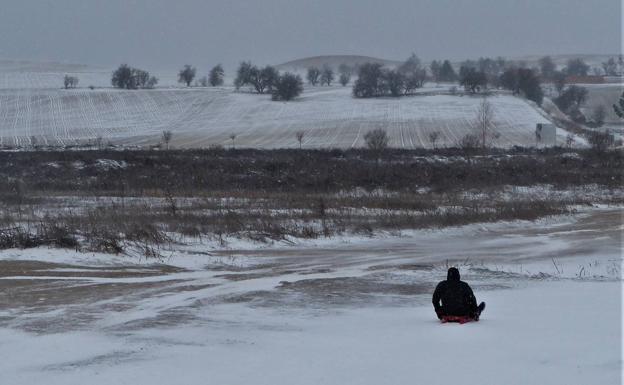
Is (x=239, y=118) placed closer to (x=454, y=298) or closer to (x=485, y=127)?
(x=485, y=127)

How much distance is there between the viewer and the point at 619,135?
99.9m

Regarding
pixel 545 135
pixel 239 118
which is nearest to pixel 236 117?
pixel 239 118

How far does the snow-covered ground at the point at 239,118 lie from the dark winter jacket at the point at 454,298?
6533 centimetres

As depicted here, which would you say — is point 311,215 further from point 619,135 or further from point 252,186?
point 619,135

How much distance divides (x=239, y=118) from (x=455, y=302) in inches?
3617

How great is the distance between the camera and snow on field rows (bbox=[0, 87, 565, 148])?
83562 millimetres

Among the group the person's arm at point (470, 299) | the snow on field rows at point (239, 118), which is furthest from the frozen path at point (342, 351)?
the snow on field rows at point (239, 118)

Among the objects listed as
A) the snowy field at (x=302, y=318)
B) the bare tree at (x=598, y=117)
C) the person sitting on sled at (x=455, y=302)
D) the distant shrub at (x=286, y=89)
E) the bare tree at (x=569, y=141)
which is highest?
the distant shrub at (x=286, y=89)

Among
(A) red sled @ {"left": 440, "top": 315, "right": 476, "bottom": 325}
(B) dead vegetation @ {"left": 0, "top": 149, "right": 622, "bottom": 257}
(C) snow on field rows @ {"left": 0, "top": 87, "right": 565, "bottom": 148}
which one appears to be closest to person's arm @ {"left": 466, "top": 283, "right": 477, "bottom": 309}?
(A) red sled @ {"left": 440, "top": 315, "right": 476, "bottom": 325}

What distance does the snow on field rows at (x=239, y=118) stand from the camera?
83562 millimetres

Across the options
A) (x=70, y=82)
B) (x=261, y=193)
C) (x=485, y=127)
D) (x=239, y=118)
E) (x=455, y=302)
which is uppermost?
(x=70, y=82)

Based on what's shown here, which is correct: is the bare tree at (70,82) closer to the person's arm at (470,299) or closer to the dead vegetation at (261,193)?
the dead vegetation at (261,193)

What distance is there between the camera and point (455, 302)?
1111 centimetres

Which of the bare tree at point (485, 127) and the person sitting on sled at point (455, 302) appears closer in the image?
the person sitting on sled at point (455, 302)
